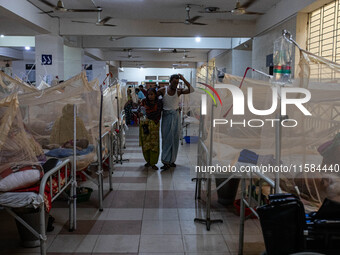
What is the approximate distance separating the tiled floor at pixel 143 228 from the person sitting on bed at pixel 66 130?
74cm

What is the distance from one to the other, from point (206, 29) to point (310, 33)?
366cm

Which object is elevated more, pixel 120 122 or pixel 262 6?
pixel 262 6

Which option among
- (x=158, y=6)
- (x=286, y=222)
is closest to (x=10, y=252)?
(x=286, y=222)

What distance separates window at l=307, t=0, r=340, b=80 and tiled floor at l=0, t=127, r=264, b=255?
10.6 ft

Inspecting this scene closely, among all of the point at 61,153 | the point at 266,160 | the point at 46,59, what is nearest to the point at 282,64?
the point at 266,160

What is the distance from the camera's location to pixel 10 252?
2824 millimetres

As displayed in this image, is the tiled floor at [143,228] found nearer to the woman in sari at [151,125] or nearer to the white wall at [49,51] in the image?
the woman in sari at [151,125]

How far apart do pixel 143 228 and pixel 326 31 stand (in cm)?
460

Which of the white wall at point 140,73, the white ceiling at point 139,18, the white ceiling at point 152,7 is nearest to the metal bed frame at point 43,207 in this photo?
the white ceiling at point 139,18

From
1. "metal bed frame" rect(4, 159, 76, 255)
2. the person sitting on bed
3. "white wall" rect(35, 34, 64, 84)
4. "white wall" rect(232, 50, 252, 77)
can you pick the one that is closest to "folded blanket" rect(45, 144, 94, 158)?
the person sitting on bed

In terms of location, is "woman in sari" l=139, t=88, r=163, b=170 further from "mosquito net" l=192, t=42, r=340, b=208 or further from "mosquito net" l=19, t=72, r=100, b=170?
"mosquito net" l=192, t=42, r=340, b=208

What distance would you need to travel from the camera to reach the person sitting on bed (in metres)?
3.84

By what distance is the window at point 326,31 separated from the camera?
5.52 meters

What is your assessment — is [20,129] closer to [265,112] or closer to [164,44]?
[265,112]
